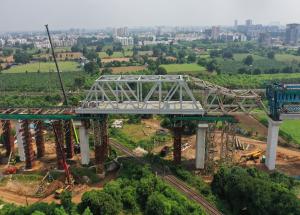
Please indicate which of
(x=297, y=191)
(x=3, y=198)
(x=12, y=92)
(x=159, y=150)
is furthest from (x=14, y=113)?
(x=12, y=92)

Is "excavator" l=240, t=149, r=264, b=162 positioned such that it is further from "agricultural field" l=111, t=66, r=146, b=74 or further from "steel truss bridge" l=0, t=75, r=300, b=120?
"agricultural field" l=111, t=66, r=146, b=74

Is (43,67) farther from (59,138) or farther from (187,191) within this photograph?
(187,191)

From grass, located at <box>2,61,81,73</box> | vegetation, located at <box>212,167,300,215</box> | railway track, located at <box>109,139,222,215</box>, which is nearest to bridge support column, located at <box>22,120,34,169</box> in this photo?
railway track, located at <box>109,139,222,215</box>

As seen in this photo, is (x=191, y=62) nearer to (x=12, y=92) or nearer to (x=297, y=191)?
(x=12, y=92)

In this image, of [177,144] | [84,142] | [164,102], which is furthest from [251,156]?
[84,142]

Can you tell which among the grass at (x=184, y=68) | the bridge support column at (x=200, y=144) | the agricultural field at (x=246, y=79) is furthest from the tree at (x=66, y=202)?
the grass at (x=184, y=68)
